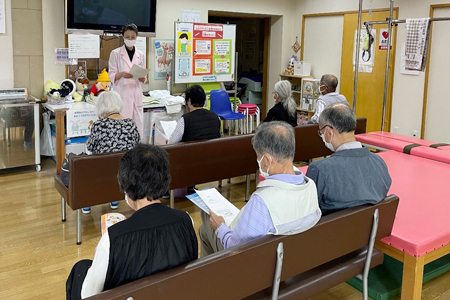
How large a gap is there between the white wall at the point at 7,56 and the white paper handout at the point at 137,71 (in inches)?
60.7

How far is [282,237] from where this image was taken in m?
1.84

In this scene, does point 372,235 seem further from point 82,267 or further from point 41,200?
point 41,200

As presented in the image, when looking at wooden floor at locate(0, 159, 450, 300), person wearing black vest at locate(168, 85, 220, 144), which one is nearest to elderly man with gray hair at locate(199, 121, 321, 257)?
wooden floor at locate(0, 159, 450, 300)

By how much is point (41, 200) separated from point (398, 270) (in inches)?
128

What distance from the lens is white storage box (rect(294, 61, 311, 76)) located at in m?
7.78

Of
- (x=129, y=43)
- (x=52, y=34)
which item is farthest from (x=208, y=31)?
(x=52, y=34)

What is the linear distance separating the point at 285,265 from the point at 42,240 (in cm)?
231

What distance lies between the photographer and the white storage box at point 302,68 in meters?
7.78

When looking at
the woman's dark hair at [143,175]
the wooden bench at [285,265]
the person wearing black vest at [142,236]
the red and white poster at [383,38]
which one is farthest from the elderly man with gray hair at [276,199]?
the red and white poster at [383,38]

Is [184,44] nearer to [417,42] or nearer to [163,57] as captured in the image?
[163,57]

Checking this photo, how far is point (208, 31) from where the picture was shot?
684 cm

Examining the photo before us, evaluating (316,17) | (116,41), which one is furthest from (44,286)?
(316,17)

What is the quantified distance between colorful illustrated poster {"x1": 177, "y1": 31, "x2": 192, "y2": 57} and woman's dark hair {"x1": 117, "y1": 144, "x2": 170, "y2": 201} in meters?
5.03

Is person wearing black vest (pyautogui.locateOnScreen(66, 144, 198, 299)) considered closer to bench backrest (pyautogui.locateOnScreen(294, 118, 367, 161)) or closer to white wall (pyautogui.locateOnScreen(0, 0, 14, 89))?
bench backrest (pyautogui.locateOnScreen(294, 118, 367, 161))
